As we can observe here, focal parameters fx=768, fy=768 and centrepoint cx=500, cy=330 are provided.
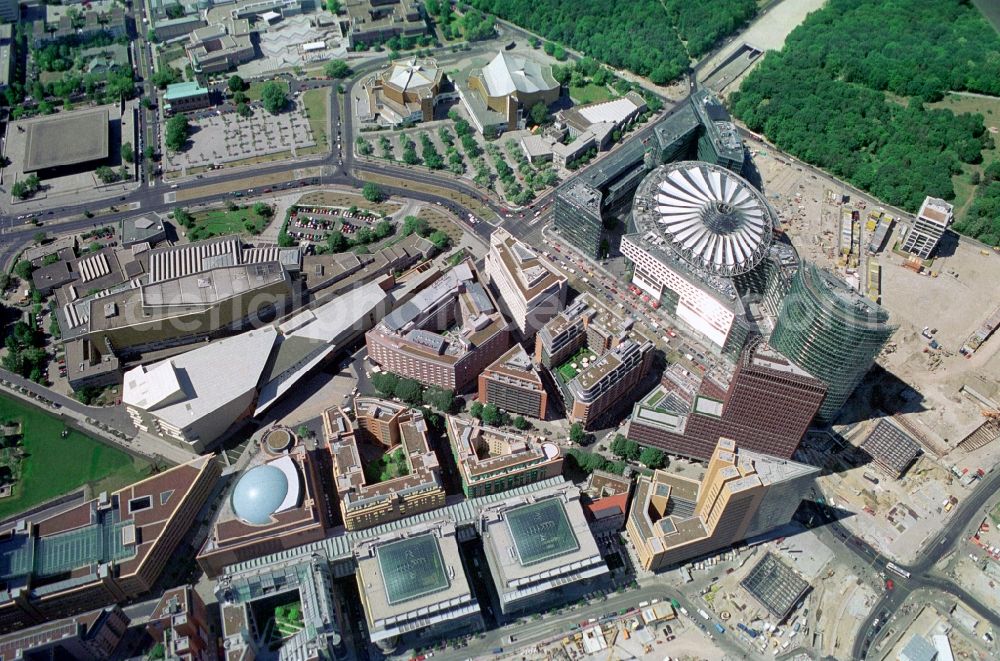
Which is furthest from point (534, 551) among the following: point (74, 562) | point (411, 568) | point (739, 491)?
point (74, 562)

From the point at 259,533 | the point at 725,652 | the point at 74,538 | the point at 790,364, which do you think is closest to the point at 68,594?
the point at 74,538

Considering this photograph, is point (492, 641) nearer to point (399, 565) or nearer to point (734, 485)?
point (399, 565)

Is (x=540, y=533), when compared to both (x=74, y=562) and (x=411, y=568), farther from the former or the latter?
(x=74, y=562)

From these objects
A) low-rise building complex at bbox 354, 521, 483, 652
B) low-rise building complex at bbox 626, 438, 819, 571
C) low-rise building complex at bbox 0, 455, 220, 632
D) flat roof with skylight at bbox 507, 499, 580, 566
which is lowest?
low-rise building complex at bbox 0, 455, 220, 632

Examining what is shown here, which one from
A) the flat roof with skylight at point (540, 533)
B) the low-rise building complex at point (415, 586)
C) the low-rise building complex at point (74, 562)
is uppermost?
the flat roof with skylight at point (540, 533)

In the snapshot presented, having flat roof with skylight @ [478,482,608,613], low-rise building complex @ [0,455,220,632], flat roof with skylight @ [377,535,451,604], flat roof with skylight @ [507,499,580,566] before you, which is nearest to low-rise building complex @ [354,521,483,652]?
flat roof with skylight @ [377,535,451,604]

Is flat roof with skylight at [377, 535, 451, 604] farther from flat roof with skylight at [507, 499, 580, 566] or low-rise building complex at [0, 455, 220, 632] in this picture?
low-rise building complex at [0, 455, 220, 632]

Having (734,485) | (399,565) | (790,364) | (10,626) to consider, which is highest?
(790,364)

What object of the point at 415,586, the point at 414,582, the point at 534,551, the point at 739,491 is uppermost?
the point at 739,491

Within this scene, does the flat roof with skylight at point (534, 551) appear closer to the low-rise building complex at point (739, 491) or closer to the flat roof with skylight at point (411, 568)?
the flat roof with skylight at point (411, 568)

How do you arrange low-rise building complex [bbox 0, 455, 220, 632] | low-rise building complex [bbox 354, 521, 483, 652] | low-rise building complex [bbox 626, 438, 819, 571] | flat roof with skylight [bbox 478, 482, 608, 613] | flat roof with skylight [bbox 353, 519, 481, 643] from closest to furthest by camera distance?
flat roof with skylight [bbox 353, 519, 481, 643] < low-rise building complex [bbox 354, 521, 483, 652] < low-rise building complex [bbox 626, 438, 819, 571] < low-rise building complex [bbox 0, 455, 220, 632] < flat roof with skylight [bbox 478, 482, 608, 613]

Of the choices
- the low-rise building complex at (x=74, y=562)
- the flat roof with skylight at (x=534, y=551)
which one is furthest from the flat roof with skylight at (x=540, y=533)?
the low-rise building complex at (x=74, y=562)
